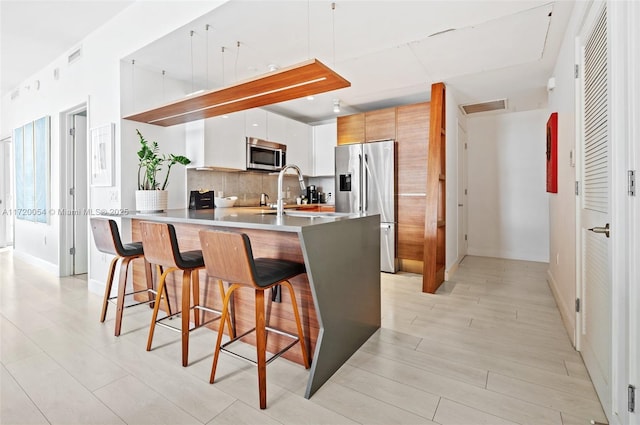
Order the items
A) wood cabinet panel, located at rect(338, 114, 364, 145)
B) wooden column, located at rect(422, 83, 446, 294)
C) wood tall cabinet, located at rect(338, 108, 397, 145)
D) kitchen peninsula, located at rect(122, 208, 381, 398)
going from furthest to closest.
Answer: wood cabinet panel, located at rect(338, 114, 364, 145) < wood tall cabinet, located at rect(338, 108, 397, 145) < wooden column, located at rect(422, 83, 446, 294) < kitchen peninsula, located at rect(122, 208, 381, 398)

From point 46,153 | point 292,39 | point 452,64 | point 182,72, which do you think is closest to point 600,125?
point 452,64

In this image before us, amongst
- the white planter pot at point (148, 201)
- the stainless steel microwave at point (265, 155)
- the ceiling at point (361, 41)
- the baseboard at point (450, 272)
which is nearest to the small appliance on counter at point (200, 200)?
the white planter pot at point (148, 201)

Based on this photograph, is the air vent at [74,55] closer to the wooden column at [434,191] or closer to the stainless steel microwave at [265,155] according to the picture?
the stainless steel microwave at [265,155]

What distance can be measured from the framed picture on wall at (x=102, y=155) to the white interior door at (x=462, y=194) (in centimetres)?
439

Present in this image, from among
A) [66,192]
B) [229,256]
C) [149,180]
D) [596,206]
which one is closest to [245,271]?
[229,256]

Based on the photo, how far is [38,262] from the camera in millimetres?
4566

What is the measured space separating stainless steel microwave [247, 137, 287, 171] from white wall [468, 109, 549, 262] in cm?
322

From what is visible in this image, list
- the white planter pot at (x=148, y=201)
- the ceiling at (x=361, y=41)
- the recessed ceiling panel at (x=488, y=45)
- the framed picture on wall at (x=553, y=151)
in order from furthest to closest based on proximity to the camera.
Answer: the white planter pot at (x=148, y=201) → the framed picture on wall at (x=553, y=151) → the recessed ceiling panel at (x=488, y=45) → the ceiling at (x=361, y=41)

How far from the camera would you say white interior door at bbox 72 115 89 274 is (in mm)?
4098

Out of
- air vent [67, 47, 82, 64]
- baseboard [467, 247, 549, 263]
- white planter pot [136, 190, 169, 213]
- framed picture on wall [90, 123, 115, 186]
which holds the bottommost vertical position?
baseboard [467, 247, 549, 263]

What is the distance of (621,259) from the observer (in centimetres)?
129

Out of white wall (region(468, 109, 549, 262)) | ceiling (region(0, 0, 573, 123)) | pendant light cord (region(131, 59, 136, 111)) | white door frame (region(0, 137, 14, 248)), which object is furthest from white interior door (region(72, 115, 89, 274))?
white wall (region(468, 109, 549, 262))

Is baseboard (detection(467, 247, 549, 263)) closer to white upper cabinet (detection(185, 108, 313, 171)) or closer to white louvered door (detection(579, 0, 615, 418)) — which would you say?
white upper cabinet (detection(185, 108, 313, 171))

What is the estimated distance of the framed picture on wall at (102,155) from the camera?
3141mm
